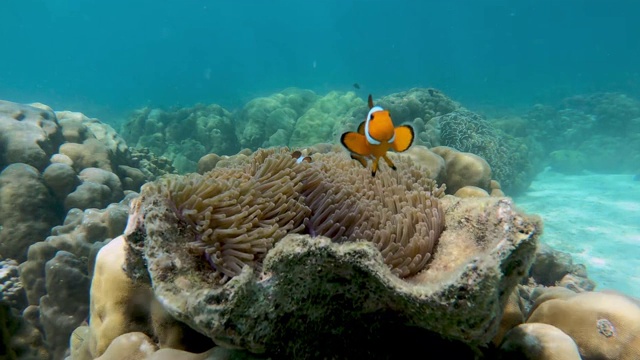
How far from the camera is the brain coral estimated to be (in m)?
1.93

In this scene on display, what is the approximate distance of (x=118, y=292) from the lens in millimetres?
2543

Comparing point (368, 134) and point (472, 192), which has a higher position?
point (472, 192)

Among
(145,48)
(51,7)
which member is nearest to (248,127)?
(145,48)

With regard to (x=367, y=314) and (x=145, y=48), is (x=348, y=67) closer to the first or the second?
(x=145, y=48)

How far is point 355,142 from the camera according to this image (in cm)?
205

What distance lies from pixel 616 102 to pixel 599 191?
11.1 metres

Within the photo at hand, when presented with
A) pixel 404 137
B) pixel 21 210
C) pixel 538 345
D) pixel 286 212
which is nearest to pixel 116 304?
pixel 286 212

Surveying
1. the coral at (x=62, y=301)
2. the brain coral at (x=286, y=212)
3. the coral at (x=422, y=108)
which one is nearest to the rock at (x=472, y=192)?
the brain coral at (x=286, y=212)

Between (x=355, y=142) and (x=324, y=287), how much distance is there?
827mm

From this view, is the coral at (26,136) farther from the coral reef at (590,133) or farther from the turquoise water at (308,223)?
the coral reef at (590,133)

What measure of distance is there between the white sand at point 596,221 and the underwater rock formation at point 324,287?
6.43m

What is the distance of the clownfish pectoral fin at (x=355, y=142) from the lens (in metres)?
2.02

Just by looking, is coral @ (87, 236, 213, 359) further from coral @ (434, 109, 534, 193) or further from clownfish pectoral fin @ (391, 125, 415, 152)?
coral @ (434, 109, 534, 193)

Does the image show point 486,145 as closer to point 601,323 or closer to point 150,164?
point 601,323
